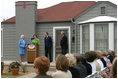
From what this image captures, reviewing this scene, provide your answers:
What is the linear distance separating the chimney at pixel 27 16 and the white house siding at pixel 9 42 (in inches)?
28.2

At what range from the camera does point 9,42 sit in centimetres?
1042

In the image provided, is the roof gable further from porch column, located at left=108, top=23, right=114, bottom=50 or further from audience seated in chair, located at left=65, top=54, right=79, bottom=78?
audience seated in chair, located at left=65, top=54, right=79, bottom=78

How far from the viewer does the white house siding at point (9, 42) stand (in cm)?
1029

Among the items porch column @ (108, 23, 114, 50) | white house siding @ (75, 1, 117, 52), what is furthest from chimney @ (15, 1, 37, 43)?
porch column @ (108, 23, 114, 50)

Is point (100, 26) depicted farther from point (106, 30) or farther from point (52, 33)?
point (52, 33)

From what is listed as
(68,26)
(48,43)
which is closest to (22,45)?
(48,43)

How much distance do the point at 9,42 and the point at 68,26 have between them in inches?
118

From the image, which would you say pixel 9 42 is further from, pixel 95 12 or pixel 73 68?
pixel 73 68

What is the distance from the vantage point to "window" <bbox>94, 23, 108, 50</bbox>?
8.68m

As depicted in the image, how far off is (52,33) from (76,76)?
6.60 metres

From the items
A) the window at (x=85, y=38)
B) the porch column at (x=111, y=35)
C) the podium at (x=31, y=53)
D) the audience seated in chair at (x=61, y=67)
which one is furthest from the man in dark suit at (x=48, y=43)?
the audience seated in chair at (x=61, y=67)

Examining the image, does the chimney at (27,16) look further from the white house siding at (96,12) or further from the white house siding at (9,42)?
the white house siding at (96,12)

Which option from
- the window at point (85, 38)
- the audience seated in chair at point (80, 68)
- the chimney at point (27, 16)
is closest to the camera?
the audience seated in chair at point (80, 68)

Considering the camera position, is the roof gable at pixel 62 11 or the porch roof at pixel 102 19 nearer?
the porch roof at pixel 102 19
